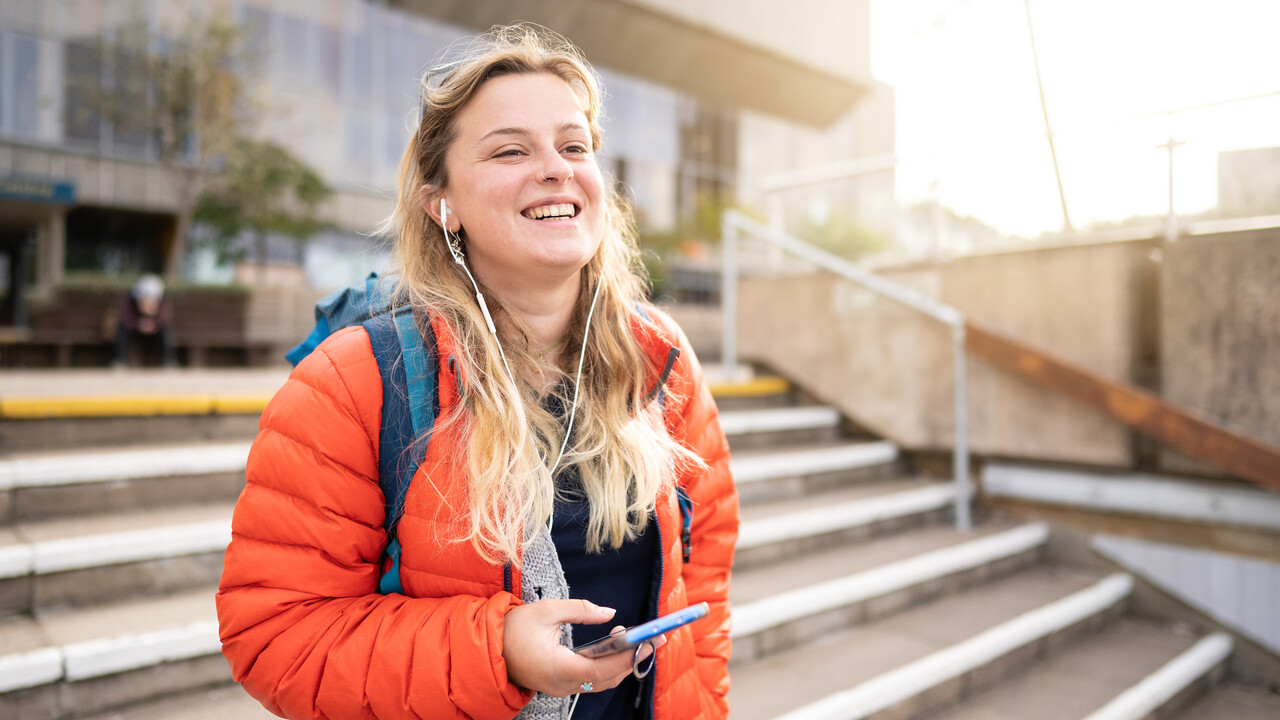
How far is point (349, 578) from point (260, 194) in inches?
498

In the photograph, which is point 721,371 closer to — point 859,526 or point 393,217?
point 859,526

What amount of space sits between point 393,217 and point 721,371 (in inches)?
195

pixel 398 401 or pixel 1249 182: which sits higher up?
pixel 1249 182

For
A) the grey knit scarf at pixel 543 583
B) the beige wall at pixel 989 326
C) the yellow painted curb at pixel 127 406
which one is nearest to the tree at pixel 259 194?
the beige wall at pixel 989 326

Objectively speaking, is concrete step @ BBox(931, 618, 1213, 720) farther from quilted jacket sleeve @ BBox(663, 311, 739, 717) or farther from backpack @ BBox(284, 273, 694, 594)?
backpack @ BBox(284, 273, 694, 594)

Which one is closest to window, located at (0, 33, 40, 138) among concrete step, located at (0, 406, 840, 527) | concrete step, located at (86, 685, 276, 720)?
concrete step, located at (0, 406, 840, 527)

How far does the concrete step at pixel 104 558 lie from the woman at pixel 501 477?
1708mm

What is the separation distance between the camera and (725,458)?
175cm

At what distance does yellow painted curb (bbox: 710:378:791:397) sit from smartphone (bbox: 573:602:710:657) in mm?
3973

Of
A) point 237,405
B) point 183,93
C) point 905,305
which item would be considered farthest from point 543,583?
point 183,93

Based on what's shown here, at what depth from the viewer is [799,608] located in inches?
126

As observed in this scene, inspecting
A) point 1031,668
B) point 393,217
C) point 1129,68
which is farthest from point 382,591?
point 1129,68

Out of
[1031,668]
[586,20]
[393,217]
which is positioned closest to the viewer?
[393,217]

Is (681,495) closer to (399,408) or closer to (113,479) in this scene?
(399,408)
